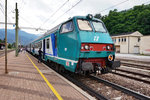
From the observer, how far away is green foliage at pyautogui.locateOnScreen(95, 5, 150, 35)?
50.6 metres

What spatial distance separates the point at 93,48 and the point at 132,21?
58198 millimetres

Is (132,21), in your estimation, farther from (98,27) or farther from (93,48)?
(93,48)

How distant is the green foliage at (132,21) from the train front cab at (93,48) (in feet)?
169

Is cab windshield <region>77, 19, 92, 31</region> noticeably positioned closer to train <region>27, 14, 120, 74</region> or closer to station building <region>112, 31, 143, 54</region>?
train <region>27, 14, 120, 74</region>

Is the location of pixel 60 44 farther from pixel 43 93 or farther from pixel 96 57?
pixel 43 93

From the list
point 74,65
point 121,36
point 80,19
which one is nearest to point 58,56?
point 74,65

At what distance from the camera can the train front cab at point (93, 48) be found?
566 centimetres

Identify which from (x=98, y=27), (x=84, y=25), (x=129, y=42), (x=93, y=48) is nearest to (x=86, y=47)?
(x=93, y=48)

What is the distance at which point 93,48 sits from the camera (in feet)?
19.5

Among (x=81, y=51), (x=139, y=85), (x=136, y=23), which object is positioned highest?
(x=136, y=23)

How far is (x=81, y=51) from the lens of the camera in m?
5.55

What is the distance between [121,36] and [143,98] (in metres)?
40.2

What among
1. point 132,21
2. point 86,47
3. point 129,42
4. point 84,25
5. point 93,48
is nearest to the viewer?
point 86,47

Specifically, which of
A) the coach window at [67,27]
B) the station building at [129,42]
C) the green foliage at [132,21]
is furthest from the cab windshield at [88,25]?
the green foliage at [132,21]
